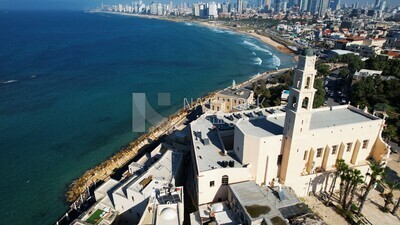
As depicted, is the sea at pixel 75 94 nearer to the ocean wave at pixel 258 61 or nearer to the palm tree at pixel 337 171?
the ocean wave at pixel 258 61

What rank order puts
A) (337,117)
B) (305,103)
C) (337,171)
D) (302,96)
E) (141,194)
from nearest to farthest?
1. (302,96)
2. (305,103)
3. (141,194)
4. (337,171)
5. (337,117)

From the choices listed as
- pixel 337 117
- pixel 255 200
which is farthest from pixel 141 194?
pixel 337 117

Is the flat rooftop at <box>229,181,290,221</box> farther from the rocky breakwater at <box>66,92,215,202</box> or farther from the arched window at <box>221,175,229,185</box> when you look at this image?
the rocky breakwater at <box>66,92,215,202</box>

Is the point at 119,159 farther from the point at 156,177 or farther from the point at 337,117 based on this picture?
the point at 337,117

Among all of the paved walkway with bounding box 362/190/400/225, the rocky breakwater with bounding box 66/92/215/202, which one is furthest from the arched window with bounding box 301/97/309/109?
the rocky breakwater with bounding box 66/92/215/202

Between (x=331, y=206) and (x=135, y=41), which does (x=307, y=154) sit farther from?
(x=135, y=41)

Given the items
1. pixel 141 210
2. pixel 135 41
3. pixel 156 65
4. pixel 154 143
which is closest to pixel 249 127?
pixel 141 210
